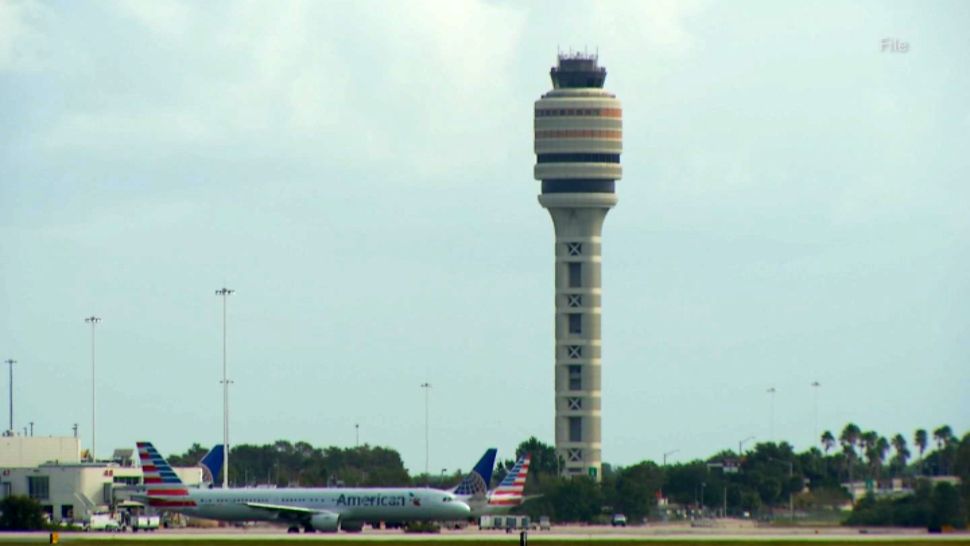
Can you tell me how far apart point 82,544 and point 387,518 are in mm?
45682

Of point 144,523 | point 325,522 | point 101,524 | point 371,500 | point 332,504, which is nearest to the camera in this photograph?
point 325,522

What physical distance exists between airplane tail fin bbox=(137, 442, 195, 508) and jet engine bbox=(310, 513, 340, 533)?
1137 cm

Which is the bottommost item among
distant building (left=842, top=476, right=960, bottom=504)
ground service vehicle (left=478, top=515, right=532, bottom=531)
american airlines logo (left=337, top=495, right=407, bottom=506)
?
ground service vehicle (left=478, top=515, right=532, bottom=531)

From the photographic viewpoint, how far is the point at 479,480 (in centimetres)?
16675

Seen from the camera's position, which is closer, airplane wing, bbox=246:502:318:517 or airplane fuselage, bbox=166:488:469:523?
airplane fuselage, bbox=166:488:469:523

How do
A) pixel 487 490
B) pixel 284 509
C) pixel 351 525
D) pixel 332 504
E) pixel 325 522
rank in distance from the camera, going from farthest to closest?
1. pixel 487 490
2. pixel 351 525
3. pixel 284 509
4. pixel 332 504
5. pixel 325 522

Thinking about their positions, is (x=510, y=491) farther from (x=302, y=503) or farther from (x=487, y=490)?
(x=302, y=503)

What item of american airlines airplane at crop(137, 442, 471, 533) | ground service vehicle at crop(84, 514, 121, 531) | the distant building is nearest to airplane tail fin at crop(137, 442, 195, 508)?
american airlines airplane at crop(137, 442, 471, 533)

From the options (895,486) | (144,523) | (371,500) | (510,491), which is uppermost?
(895,486)

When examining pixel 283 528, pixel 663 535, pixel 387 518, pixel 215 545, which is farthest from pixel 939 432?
pixel 283 528

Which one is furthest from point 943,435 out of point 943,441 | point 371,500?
point 371,500

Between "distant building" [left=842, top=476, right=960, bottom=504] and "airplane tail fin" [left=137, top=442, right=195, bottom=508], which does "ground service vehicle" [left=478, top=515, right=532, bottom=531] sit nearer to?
Result: "airplane tail fin" [left=137, top=442, right=195, bottom=508]

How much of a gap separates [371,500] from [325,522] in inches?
180

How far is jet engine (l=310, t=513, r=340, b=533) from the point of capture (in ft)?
508
